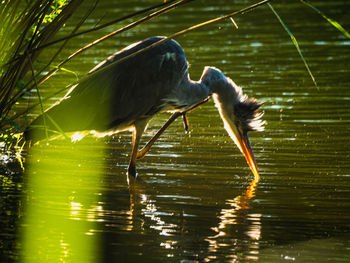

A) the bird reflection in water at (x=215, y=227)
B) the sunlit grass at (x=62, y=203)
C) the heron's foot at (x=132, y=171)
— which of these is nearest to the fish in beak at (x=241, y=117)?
the heron's foot at (x=132, y=171)

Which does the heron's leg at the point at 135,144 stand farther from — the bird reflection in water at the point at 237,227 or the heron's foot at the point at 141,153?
the bird reflection in water at the point at 237,227

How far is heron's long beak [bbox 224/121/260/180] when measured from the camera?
8263 millimetres

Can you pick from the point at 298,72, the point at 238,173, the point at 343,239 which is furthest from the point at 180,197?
the point at 298,72

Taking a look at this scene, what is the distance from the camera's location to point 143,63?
848cm

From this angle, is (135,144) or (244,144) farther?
(244,144)

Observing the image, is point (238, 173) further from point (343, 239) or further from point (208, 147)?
point (343, 239)

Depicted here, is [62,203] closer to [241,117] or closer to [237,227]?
[237,227]

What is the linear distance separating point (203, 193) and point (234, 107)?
2115 millimetres

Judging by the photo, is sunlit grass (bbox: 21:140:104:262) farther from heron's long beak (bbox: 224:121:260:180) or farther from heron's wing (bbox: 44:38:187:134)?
heron's long beak (bbox: 224:121:260:180)

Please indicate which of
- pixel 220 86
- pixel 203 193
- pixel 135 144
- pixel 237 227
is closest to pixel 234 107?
pixel 220 86

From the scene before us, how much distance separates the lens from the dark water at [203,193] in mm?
5730

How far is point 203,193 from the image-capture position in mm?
7359

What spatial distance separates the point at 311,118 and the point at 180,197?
151 inches

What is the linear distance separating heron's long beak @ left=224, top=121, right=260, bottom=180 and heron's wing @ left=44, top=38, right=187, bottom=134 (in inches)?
37.0
